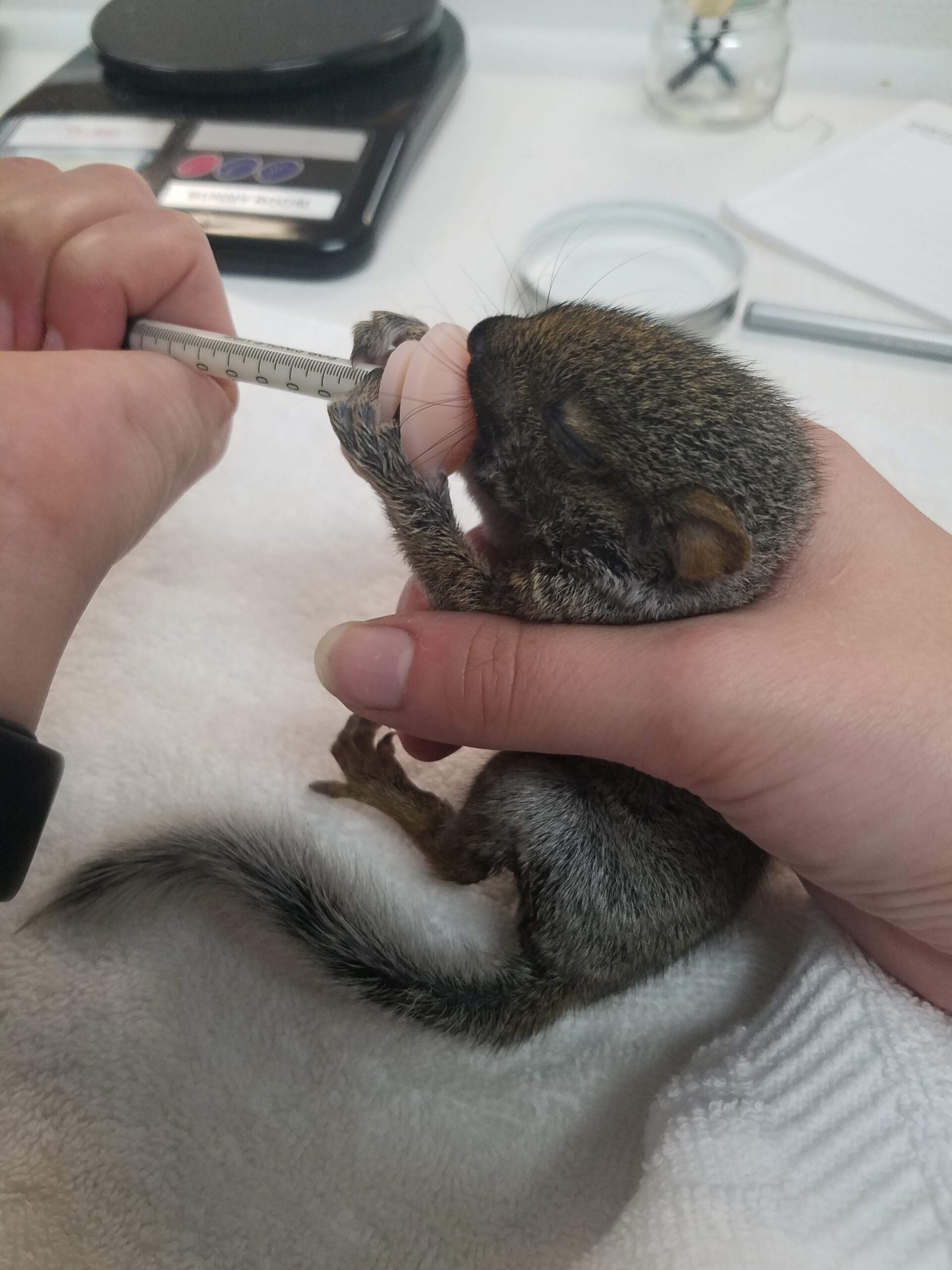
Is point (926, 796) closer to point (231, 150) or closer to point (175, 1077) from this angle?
point (175, 1077)

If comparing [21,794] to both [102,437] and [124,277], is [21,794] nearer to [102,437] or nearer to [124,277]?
[102,437]

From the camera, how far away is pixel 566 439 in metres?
0.83

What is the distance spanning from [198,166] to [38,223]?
664 mm

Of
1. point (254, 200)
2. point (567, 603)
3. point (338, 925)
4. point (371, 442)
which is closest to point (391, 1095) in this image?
point (338, 925)

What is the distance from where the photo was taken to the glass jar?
1586mm

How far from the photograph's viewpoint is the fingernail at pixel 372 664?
77cm

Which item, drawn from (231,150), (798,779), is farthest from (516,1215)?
(231,150)

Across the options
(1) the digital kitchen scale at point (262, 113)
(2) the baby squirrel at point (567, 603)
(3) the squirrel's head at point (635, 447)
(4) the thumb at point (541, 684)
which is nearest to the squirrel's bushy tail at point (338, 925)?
(2) the baby squirrel at point (567, 603)

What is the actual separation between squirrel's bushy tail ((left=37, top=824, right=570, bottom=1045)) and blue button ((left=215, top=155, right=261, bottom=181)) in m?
1.07

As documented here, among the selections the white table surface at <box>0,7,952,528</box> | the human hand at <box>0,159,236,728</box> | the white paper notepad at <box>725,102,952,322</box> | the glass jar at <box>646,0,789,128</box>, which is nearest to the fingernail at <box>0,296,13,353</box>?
the human hand at <box>0,159,236,728</box>

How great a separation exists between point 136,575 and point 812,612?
817mm

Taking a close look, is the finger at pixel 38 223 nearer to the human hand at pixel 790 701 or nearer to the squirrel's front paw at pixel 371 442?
the squirrel's front paw at pixel 371 442

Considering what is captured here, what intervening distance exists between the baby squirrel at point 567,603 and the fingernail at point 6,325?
353 millimetres

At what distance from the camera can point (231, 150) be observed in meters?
1.47
